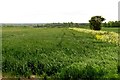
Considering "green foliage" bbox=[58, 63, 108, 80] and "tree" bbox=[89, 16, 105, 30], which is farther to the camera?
"tree" bbox=[89, 16, 105, 30]

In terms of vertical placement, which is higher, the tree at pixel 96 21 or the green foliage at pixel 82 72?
the tree at pixel 96 21

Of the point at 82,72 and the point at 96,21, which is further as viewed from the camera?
the point at 96,21

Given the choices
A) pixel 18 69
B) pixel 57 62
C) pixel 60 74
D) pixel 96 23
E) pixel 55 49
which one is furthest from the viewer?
pixel 96 23

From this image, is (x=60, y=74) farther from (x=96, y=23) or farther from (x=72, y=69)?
(x=96, y=23)

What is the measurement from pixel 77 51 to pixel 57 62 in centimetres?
536

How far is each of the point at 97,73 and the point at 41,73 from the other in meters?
2.93

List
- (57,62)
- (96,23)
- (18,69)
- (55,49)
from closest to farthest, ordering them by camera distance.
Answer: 1. (18,69)
2. (57,62)
3. (55,49)
4. (96,23)

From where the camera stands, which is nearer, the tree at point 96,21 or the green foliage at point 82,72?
the green foliage at point 82,72

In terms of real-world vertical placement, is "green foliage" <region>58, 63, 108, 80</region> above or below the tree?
below

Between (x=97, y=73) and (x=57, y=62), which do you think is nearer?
(x=97, y=73)

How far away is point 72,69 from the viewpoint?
16.4 m

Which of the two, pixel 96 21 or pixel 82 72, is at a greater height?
pixel 96 21

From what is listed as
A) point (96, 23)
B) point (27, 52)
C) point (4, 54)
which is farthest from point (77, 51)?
point (96, 23)

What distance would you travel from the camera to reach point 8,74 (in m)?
16.3
